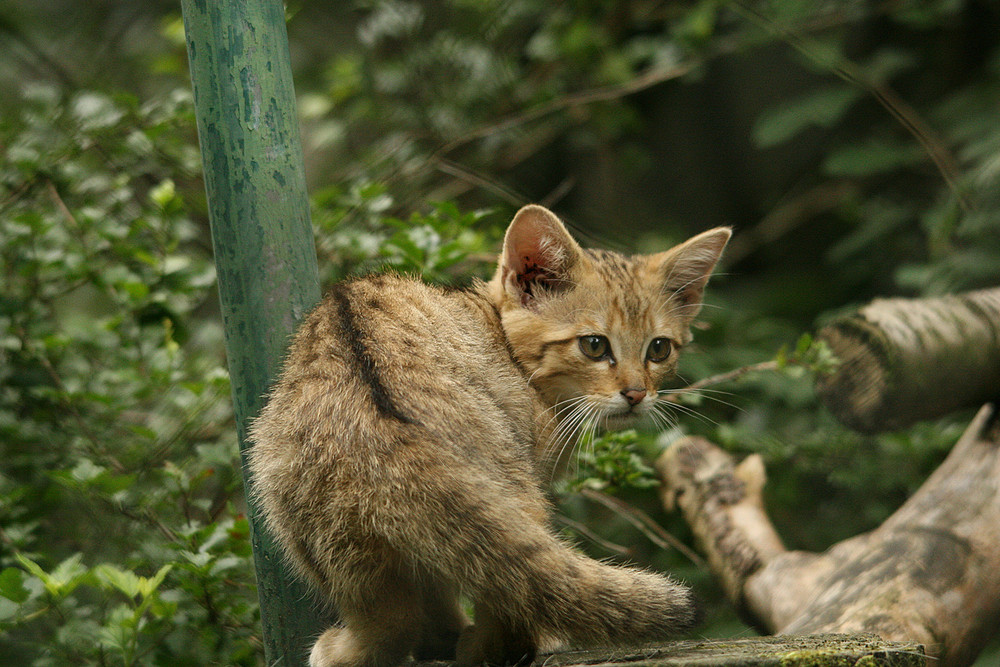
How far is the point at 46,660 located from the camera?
271cm

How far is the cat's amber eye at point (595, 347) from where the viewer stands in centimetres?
308

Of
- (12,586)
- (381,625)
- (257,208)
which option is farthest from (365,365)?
(12,586)

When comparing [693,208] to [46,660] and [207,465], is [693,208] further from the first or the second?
[46,660]

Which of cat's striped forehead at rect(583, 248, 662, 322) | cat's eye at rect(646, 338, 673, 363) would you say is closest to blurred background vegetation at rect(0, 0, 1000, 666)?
cat's eye at rect(646, 338, 673, 363)

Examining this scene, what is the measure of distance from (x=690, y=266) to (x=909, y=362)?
36.5 inches

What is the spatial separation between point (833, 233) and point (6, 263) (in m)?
6.96

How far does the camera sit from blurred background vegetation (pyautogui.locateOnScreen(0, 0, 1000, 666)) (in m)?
3.21

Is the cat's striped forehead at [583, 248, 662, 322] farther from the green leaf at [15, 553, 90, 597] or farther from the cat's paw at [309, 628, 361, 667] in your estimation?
the green leaf at [15, 553, 90, 597]

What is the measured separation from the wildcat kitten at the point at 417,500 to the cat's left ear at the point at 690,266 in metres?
0.97

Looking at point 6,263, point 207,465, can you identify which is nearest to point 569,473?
point 207,465

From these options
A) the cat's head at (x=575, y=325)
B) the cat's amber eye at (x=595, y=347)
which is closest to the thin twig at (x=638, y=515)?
the cat's head at (x=575, y=325)

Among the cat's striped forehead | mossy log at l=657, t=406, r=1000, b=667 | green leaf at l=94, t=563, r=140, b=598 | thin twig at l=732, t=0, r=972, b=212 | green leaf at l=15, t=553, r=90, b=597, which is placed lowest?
mossy log at l=657, t=406, r=1000, b=667

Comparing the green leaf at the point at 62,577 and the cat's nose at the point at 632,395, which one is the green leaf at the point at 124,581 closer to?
the green leaf at the point at 62,577

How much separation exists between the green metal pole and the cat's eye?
54.3 inches
